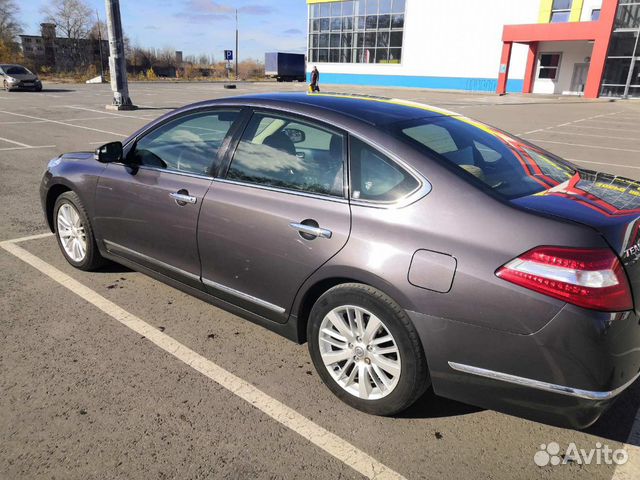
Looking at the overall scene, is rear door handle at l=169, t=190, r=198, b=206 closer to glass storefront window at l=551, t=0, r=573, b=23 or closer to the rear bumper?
the rear bumper

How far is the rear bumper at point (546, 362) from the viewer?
2.01 m

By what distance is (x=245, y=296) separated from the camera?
305 cm

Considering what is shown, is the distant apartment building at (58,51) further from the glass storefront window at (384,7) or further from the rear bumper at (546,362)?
the rear bumper at (546,362)

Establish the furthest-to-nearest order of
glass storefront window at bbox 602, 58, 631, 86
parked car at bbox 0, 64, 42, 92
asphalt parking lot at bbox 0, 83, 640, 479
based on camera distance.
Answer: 1. glass storefront window at bbox 602, 58, 631, 86
2. parked car at bbox 0, 64, 42, 92
3. asphalt parking lot at bbox 0, 83, 640, 479

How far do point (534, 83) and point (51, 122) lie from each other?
36287 millimetres

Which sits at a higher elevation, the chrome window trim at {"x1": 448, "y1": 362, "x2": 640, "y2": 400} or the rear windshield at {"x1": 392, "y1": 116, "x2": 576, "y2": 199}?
the rear windshield at {"x1": 392, "y1": 116, "x2": 576, "y2": 199}

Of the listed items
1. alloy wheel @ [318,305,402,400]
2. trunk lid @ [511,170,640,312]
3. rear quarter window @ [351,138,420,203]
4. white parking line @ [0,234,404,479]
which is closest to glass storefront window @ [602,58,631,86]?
trunk lid @ [511,170,640,312]

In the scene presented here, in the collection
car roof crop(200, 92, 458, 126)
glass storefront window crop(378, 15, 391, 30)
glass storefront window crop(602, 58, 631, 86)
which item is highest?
glass storefront window crop(378, 15, 391, 30)

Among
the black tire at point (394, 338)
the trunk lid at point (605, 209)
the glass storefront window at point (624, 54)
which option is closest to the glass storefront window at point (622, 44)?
the glass storefront window at point (624, 54)

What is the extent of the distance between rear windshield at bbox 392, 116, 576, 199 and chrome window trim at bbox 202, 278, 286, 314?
3.98 ft

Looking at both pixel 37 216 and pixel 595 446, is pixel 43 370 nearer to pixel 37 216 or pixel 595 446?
pixel 595 446

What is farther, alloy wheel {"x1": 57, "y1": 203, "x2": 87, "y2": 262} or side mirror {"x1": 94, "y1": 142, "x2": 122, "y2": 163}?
alloy wheel {"x1": 57, "y1": 203, "x2": 87, "y2": 262}

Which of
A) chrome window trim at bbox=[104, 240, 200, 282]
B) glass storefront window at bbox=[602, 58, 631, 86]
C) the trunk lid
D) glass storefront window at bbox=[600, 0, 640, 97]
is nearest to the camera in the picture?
the trunk lid

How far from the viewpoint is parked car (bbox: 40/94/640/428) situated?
2061 millimetres
